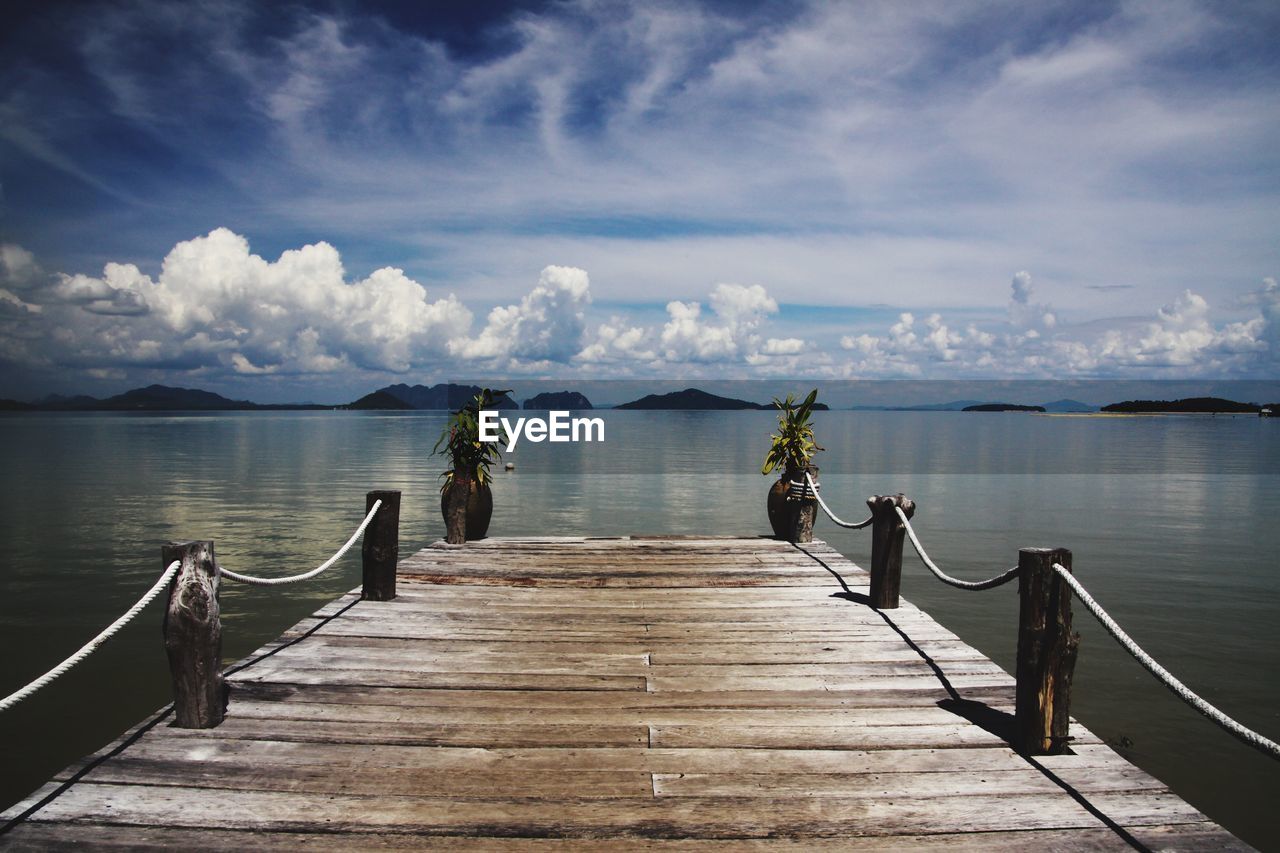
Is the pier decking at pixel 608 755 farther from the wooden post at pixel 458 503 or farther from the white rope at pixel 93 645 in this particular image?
the wooden post at pixel 458 503

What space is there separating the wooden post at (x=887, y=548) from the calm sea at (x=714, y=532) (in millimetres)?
2178

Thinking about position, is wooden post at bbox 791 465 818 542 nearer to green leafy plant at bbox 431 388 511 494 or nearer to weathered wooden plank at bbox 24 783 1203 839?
green leafy plant at bbox 431 388 511 494

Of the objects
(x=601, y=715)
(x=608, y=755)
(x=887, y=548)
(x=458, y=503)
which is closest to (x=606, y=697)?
(x=601, y=715)

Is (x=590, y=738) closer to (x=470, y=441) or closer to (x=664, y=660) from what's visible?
(x=664, y=660)

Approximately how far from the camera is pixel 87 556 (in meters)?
15.4

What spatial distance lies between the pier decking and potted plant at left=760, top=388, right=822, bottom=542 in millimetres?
4241

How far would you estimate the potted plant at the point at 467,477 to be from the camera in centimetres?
1059

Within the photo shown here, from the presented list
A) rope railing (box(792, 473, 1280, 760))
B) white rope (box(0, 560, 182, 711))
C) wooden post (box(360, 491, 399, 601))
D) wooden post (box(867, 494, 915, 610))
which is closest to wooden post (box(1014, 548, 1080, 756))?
rope railing (box(792, 473, 1280, 760))

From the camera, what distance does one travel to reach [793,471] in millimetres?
11195

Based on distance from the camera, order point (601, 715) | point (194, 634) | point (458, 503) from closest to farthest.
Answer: point (194, 634) → point (601, 715) → point (458, 503)

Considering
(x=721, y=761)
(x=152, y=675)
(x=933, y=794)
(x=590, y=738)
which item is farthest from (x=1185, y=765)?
(x=152, y=675)

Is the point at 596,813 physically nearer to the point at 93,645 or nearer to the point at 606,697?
the point at 606,697

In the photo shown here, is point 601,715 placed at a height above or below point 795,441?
below

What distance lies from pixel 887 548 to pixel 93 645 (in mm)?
5993
